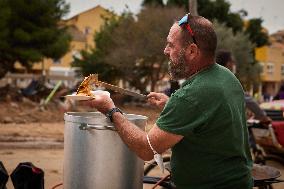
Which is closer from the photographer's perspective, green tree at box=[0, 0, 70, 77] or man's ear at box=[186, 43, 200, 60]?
man's ear at box=[186, 43, 200, 60]

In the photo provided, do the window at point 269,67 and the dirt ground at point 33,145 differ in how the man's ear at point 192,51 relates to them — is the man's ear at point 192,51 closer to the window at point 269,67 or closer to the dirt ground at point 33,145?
the dirt ground at point 33,145

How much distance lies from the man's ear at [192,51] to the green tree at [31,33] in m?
24.8

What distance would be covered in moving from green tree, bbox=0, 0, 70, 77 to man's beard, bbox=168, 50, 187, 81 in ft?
81.1

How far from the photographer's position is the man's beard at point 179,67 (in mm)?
2426

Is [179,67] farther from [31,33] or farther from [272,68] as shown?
[272,68]

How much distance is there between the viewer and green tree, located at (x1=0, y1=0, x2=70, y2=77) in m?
26.8

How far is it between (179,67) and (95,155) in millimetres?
697

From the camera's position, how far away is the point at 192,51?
239 centimetres

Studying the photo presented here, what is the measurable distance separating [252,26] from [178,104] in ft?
154

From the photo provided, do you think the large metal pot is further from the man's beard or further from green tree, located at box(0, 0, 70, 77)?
green tree, located at box(0, 0, 70, 77)

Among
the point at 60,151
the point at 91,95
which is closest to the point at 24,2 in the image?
the point at 60,151

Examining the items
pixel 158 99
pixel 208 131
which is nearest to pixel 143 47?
pixel 158 99

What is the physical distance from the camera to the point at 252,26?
4712cm

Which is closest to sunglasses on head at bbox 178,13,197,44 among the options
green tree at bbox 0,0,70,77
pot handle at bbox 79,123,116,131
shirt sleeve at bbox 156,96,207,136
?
shirt sleeve at bbox 156,96,207,136
